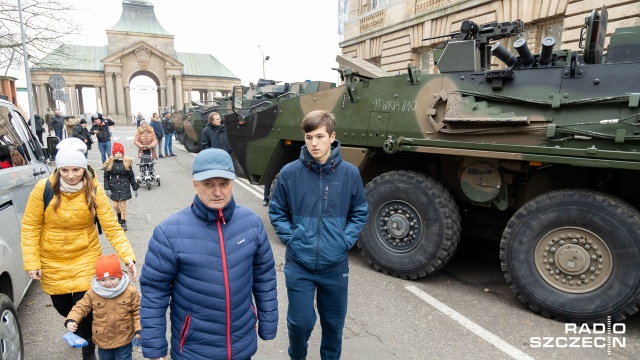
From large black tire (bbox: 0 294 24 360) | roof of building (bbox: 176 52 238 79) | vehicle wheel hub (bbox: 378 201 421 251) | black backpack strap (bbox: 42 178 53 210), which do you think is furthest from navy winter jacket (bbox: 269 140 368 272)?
roof of building (bbox: 176 52 238 79)

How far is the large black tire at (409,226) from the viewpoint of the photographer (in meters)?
4.30

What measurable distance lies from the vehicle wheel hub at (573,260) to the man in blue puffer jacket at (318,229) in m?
1.97

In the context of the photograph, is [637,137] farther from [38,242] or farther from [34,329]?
[34,329]

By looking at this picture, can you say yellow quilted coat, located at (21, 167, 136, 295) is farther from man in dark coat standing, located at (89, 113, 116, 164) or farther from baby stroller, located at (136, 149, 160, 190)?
man in dark coat standing, located at (89, 113, 116, 164)

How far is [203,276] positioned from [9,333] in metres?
1.65

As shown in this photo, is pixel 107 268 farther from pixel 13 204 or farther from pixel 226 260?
pixel 13 204

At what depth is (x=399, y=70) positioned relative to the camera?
57.5 ft

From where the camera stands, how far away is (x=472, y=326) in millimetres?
3596

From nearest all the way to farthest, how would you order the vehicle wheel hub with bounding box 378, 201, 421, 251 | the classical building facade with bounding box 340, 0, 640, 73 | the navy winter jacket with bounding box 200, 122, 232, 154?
the vehicle wheel hub with bounding box 378, 201, 421, 251 < the navy winter jacket with bounding box 200, 122, 232, 154 < the classical building facade with bounding box 340, 0, 640, 73

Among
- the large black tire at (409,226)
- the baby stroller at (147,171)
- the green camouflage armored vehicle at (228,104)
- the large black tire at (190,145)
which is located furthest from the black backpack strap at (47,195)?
the large black tire at (190,145)

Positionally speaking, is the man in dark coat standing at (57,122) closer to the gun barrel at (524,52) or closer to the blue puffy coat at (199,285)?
the gun barrel at (524,52)

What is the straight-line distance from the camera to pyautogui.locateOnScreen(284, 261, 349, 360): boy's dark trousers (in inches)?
104

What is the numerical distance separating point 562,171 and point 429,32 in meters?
13.0

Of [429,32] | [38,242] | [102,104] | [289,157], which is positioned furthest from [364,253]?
[102,104]
